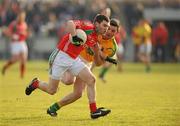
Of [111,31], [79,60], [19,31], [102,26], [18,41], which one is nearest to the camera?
[102,26]

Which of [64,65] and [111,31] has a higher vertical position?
[111,31]

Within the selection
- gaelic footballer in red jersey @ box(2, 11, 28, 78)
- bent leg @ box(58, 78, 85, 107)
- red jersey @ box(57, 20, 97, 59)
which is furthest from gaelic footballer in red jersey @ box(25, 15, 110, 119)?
gaelic footballer in red jersey @ box(2, 11, 28, 78)

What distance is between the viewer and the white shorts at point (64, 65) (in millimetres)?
13906

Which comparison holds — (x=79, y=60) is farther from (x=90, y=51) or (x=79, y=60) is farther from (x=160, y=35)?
(x=160, y=35)

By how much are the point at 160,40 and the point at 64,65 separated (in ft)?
106

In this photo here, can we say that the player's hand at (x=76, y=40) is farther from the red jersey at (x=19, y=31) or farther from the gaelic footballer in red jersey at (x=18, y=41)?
the red jersey at (x=19, y=31)

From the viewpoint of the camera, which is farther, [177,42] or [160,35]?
[177,42]

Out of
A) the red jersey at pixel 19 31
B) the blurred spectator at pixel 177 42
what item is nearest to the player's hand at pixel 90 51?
the red jersey at pixel 19 31

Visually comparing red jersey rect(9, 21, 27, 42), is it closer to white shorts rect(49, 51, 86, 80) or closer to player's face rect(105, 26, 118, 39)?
player's face rect(105, 26, 118, 39)

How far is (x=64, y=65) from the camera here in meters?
13.9

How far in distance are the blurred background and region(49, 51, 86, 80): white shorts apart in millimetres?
31008

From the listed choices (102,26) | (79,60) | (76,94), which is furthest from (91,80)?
(102,26)

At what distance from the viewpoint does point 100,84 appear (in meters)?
26.3

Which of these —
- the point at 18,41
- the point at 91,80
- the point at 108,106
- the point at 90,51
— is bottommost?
the point at 108,106
